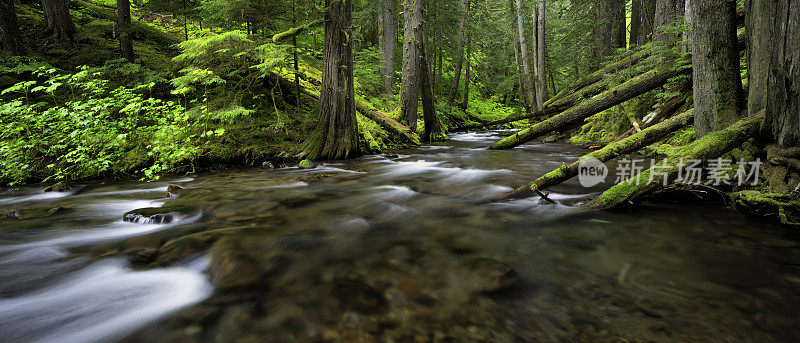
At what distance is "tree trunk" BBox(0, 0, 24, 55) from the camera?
7.75 m

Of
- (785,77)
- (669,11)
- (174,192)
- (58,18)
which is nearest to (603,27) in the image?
(669,11)

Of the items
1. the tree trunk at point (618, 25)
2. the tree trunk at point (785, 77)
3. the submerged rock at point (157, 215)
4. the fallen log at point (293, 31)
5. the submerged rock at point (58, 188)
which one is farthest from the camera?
the tree trunk at point (618, 25)

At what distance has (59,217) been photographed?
4184 mm

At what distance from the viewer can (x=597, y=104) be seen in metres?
5.04

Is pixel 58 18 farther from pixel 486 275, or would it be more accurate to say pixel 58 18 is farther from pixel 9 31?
pixel 486 275

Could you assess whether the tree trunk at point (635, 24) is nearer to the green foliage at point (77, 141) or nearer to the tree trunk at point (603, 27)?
the tree trunk at point (603, 27)

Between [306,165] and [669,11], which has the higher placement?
[669,11]

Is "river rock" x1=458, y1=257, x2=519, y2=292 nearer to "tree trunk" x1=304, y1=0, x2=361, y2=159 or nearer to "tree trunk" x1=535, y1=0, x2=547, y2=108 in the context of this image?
"tree trunk" x1=304, y1=0, x2=361, y2=159

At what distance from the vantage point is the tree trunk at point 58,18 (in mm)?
9945

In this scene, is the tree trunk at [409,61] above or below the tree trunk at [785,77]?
above

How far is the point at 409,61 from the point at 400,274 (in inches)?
378

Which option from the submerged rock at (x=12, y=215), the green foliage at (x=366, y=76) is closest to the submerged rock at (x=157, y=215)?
the submerged rock at (x=12, y=215)

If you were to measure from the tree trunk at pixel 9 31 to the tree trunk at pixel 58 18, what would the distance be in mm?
2090

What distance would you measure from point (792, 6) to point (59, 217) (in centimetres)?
810
